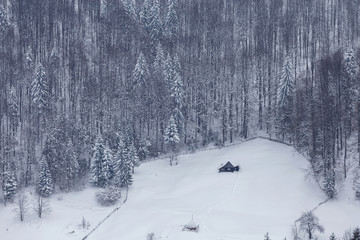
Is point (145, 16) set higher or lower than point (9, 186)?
higher

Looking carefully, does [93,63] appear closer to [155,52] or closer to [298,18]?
[155,52]

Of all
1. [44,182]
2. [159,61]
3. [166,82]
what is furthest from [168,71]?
[44,182]

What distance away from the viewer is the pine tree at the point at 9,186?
68625mm

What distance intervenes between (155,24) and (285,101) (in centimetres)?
3950

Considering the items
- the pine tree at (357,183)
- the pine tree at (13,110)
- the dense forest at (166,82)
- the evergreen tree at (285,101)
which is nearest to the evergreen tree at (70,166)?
the dense forest at (166,82)

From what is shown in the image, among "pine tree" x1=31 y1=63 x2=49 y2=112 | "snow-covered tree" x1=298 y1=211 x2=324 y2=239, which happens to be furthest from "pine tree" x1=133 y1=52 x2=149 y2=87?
"snow-covered tree" x1=298 y1=211 x2=324 y2=239

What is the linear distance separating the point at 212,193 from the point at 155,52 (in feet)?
154

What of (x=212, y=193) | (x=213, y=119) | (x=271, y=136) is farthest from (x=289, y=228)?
(x=213, y=119)

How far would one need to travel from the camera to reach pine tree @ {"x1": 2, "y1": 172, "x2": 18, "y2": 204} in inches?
2702

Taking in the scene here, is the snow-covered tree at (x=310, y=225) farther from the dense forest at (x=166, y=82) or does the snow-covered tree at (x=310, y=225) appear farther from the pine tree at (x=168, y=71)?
the pine tree at (x=168, y=71)

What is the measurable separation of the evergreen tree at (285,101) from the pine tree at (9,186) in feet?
147

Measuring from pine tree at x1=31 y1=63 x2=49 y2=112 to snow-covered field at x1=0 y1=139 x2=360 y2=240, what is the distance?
79.6 ft

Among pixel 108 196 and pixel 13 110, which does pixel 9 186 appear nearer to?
pixel 108 196

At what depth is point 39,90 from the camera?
8788 centimetres
